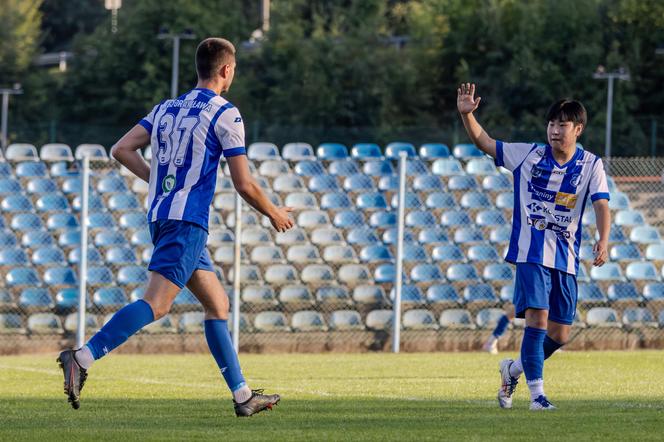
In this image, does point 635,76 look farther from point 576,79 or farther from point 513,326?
point 513,326

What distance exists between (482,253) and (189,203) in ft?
39.0

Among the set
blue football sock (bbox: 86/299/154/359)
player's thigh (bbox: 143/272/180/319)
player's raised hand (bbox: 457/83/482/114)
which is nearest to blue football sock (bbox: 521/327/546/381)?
player's raised hand (bbox: 457/83/482/114)

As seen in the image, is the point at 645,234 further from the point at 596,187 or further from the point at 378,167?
the point at 596,187

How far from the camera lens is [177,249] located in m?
7.22

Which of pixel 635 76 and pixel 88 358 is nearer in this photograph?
pixel 88 358

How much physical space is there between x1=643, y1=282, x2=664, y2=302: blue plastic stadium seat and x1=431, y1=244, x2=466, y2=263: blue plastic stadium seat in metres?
2.51

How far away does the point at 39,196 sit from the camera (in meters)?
19.6

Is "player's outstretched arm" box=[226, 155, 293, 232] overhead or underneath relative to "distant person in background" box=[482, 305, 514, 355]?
overhead

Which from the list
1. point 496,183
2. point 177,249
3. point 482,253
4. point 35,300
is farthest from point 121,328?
point 496,183

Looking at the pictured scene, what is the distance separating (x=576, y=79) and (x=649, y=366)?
107 ft

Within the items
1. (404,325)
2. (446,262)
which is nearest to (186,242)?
(404,325)

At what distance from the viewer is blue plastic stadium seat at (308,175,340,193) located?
802 inches

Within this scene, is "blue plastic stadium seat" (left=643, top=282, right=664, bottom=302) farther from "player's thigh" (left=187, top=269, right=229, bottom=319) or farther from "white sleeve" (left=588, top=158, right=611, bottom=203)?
"player's thigh" (left=187, top=269, right=229, bottom=319)

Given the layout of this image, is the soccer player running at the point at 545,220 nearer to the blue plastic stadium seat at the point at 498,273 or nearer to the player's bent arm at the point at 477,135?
the player's bent arm at the point at 477,135
